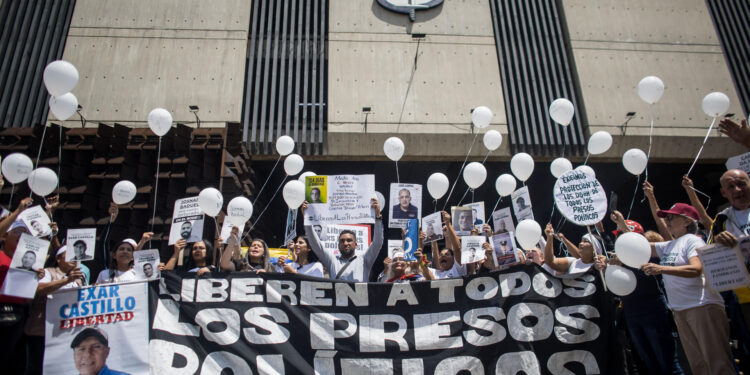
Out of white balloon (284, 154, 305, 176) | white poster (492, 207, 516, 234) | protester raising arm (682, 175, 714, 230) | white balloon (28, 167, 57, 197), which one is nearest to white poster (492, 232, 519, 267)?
white poster (492, 207, 516, 234)

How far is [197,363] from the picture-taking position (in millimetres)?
4191

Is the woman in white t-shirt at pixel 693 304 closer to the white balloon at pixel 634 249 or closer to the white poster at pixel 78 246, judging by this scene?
the white balloon at pixel 634 249

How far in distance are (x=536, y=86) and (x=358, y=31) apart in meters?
4.75

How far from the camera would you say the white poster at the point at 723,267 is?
135 inches

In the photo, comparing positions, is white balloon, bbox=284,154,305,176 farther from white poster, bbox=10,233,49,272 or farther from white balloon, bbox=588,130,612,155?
white balloon, bbox=588,130,612,155

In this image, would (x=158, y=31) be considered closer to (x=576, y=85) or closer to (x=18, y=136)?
(x=18, y=136)

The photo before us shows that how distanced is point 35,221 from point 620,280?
559 cm

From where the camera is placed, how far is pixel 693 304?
400 centimetres

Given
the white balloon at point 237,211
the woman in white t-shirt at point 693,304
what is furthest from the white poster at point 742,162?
the white balloon at point 237,211

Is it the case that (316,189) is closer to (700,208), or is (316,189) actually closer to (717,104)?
(700,208)

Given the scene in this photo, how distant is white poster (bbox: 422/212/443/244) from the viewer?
5906 millimetres

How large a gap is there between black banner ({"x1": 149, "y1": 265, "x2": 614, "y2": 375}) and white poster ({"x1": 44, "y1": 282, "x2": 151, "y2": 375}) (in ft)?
0.43

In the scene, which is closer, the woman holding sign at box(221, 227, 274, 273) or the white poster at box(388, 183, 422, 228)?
the woman holding sign at box(221, 227, 274, 273)

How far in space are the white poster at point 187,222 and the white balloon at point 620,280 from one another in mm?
4273
